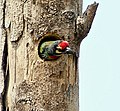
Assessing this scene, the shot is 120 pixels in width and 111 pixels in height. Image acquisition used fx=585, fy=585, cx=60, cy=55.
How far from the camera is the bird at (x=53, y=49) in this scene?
1.85 meters

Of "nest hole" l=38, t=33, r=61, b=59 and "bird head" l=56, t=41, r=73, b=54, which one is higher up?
"nest hole" l=38, t=33, r=61, b=59

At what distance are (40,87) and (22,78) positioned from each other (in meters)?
0.07

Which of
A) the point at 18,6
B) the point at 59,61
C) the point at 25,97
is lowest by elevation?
the point at 25,97

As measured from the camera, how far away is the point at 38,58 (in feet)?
6.33

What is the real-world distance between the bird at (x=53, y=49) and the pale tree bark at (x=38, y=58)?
17mm

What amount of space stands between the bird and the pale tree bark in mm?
17

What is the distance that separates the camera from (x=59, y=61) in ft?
6.33

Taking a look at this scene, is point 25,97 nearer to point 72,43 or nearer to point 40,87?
point 40,87

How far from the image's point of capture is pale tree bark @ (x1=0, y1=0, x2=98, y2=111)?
6.23 feet

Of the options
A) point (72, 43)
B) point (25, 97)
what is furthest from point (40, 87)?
point (72, 43)

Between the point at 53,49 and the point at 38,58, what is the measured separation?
0.08 meters

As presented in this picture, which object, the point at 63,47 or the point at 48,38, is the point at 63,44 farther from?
the point at 48,38

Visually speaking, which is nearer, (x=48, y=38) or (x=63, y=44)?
(x=63, y=44)

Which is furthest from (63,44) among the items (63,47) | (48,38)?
(48,38)
